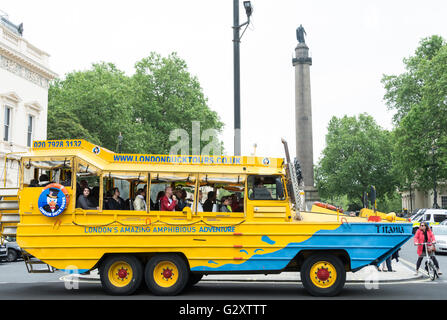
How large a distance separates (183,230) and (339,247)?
10.4 ft

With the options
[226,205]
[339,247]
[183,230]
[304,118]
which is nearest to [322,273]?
[339,247]

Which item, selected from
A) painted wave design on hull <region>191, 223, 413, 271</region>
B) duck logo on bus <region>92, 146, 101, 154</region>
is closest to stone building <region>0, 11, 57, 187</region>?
duck logo on bus <region>92, 146, 101, 154</region>

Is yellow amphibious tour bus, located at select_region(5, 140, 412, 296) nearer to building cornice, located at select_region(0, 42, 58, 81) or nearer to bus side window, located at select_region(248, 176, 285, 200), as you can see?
bus side window, located at select_region(248, 176, 285, 200)

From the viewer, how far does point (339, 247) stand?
1027cm

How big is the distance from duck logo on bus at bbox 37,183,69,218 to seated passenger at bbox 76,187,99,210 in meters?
0.30

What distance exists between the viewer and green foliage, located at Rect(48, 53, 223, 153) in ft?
142

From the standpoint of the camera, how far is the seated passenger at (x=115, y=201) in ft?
35.3

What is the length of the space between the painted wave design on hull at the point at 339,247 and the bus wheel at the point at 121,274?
1.19 metres

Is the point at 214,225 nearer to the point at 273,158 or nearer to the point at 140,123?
the point at 273,158

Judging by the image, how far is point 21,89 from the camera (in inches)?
1320

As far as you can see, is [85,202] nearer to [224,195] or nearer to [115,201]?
[115,201]
